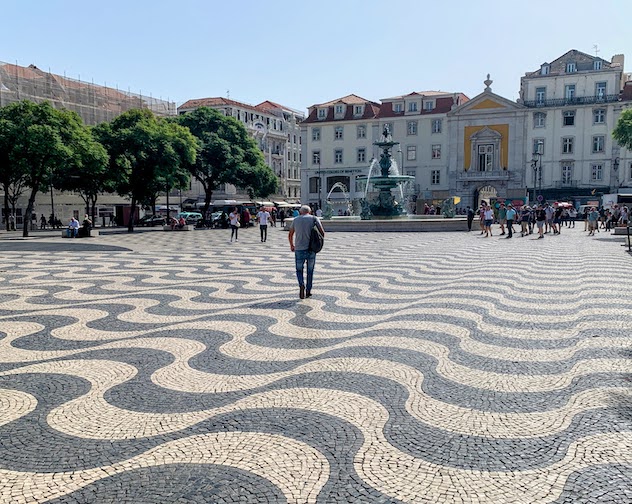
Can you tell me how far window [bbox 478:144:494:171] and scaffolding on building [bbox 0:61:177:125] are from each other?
30.9 metres

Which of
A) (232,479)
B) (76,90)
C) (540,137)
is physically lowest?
(232,479)

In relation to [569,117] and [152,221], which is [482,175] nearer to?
[569,117]

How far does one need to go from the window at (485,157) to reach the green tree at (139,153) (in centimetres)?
2905

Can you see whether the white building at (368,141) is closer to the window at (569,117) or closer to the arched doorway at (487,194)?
the arched doorway at (487,194)

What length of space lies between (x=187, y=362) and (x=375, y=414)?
204 centimetres

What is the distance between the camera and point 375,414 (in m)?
3.85

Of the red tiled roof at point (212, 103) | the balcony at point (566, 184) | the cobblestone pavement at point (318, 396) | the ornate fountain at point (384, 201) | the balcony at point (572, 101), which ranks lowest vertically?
the cobblestone pavement at point (318, 396)

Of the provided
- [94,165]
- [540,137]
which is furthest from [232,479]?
[540,137]

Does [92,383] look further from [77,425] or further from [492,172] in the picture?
[492,172]

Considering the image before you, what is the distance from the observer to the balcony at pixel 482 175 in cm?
5057

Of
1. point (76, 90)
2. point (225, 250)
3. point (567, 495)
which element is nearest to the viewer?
point (567, 495)

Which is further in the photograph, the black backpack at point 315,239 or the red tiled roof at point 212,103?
the red tiled roof at point 212,103

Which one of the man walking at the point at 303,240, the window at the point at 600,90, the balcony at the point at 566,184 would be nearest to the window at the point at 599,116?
the window at the point at 600,90

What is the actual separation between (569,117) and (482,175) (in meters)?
9.08
